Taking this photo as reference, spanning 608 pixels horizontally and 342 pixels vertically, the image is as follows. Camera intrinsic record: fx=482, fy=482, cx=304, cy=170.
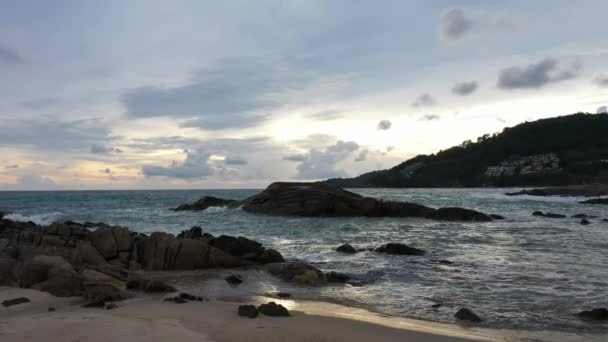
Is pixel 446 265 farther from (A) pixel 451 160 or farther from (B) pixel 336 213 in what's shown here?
(A) pixel 451 160

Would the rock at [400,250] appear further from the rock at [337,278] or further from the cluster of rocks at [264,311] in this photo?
the cluster of rocks at [264,311]

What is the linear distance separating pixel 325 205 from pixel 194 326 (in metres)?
35.3

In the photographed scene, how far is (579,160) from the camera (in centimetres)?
12888

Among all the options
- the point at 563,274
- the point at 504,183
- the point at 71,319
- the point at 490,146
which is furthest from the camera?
the point at 490,146

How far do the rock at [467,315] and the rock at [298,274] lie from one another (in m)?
4.78

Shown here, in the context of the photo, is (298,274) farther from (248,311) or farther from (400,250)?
(400,250)

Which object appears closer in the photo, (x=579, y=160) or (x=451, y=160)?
(x=579, y=160)

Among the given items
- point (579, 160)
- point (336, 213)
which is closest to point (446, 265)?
point (336, 213)

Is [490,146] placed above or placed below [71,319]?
above

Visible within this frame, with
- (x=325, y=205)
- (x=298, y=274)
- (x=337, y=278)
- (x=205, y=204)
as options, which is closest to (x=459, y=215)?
(x=325, y=205)

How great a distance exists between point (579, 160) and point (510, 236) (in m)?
Answer: 121

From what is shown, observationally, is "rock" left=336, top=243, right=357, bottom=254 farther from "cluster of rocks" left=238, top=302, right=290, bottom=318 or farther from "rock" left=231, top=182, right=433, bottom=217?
"rock" left=231, top=182, right=433, bottom=217

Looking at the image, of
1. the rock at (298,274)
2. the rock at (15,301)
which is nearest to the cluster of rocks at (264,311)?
the rock at (298,274)

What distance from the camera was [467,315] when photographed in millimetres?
9953
